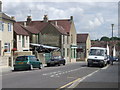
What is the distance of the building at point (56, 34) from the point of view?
60.8 meters

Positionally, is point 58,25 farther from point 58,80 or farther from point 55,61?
point 58,80

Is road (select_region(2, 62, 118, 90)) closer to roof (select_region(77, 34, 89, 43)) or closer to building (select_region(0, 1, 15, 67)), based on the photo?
building (select_region(0, 1, 15, 67))

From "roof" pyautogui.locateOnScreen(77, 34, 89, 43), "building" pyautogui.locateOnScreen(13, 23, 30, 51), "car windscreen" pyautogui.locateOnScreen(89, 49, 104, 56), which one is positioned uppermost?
"roof" pyautogui.locateOnScreen(77, 34, 89, 43)

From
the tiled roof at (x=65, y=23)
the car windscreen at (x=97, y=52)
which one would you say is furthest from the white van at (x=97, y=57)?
the tiled roof at (x=65, y=23)

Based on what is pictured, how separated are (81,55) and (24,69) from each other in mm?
55206

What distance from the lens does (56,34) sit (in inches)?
2505

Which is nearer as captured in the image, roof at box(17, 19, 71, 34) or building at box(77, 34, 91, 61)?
roof at box(17, 19, 71, 34)

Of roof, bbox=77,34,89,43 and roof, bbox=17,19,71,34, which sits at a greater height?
roof, bbox=17,19,71,34

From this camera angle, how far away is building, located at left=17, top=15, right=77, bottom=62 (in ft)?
200

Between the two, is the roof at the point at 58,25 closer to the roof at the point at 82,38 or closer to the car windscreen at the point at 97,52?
the roof at the point at 82,38

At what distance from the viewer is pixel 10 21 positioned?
4269 cm

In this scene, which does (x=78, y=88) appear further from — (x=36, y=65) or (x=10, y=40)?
(x=10, y=40)

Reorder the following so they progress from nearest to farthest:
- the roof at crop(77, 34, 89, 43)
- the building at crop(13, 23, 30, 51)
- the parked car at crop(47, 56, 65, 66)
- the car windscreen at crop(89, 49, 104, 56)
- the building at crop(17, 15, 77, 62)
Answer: the car windscreen at crop(89, 49, 104, 56) → the parked car at crop(47, 56, 65, 66) → the building at crop(13, 23, 30, 51) → the building at crop(17, 15, 77, 62) → the roof at crop(77, 34, 89, 43)

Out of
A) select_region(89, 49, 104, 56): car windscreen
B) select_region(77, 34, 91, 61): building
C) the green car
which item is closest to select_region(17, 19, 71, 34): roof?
select_region(77, 34, 91, 61): building
